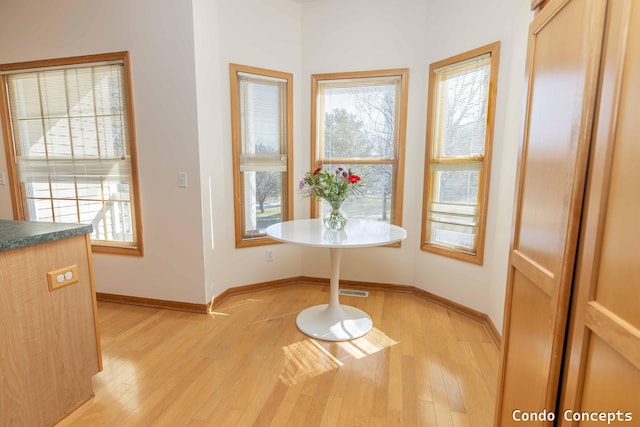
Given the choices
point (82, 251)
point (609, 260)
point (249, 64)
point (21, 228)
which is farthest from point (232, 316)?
point (609, 260)

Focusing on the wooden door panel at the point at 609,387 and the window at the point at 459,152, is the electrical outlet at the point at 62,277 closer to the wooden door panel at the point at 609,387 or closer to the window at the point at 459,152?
the wooden door panel at the point at 609,387

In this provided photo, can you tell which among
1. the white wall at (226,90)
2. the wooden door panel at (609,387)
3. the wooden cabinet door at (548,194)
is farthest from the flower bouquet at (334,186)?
the wooden door panel at (609,387)

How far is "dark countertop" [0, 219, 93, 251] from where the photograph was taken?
1.31 metres

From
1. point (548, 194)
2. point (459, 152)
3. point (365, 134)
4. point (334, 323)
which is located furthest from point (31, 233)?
point (459, 152)

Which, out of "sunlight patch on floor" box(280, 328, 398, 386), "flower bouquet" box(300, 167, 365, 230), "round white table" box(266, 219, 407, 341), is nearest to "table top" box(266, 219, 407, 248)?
"round white table" box(266, 219, 407, 341)

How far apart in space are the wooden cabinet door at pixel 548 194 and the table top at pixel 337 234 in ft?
3.41

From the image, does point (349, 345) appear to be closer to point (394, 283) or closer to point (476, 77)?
point (394, 283)

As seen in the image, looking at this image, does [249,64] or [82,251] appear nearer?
[82,251]

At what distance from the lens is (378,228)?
2531 mm

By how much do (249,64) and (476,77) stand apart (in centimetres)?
191

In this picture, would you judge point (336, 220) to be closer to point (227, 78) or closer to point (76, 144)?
point (227, 78)

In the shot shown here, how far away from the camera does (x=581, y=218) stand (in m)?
0.70

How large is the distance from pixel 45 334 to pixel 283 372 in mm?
1211

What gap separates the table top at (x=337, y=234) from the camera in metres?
2.07
